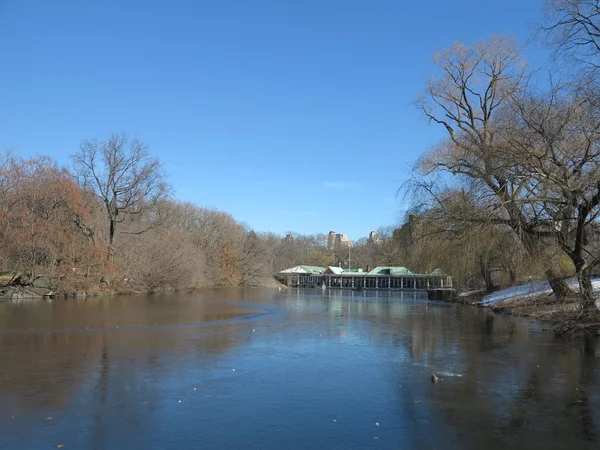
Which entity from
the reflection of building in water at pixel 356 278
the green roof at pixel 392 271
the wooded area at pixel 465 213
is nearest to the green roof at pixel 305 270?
the reflection of building in water at pixel 356 278

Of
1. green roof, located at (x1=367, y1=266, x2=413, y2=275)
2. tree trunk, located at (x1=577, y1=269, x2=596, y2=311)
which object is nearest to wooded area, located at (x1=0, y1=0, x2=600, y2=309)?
tree trunk, located at (x1=577, y1=269, x2=596, y2=311)

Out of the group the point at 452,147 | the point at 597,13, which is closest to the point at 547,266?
the point at 452,147

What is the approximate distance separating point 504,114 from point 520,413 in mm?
15306

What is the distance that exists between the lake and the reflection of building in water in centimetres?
6078

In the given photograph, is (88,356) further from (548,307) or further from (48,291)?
(48,291)

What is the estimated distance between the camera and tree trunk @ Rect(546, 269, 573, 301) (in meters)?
21.4

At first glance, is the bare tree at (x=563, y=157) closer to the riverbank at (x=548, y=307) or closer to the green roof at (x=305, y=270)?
the riverbank at (x=548, y=307)

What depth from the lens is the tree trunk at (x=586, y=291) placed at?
17406 mm

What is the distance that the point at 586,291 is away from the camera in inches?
687

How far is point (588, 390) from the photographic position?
9.21 metres

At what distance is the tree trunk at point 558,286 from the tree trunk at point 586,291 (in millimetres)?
3389

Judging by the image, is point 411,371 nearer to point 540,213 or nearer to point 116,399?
point 116,399

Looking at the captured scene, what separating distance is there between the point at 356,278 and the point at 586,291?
78.1m

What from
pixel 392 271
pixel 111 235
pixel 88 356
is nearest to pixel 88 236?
pixel 111 235
